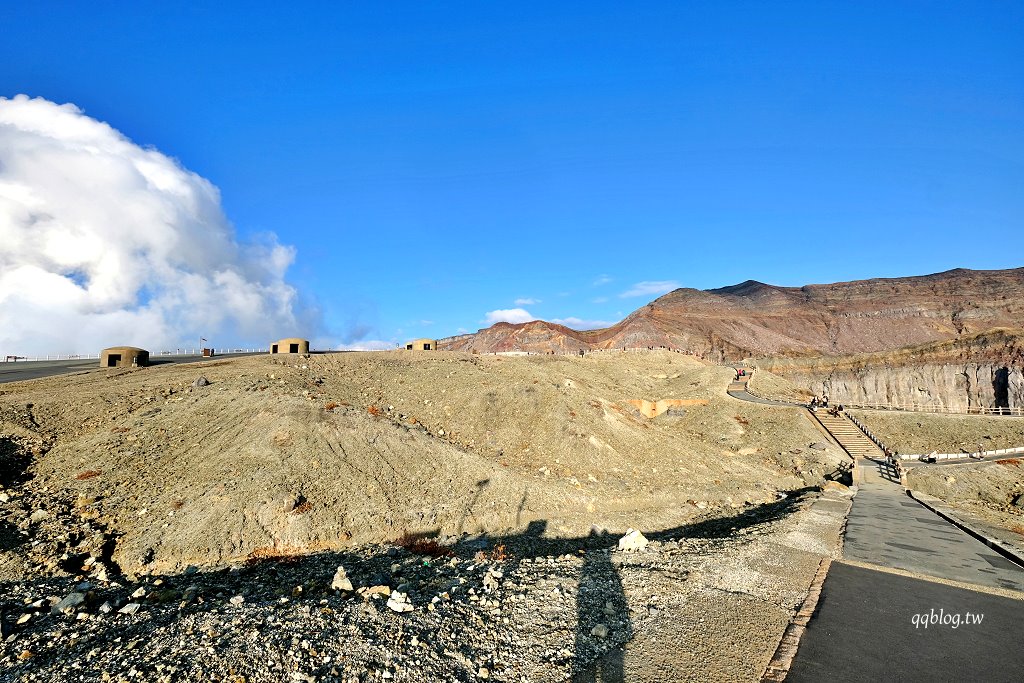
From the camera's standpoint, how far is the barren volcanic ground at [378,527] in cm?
722

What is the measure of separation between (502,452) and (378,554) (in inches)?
425

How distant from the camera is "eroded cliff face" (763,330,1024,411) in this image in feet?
159

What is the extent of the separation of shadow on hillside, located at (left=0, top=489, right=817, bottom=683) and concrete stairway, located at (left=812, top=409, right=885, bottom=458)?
86.4ft

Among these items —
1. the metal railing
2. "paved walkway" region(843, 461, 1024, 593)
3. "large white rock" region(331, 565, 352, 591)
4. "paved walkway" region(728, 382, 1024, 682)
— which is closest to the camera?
"paved walkway" region(728, 382, 1024, 682)

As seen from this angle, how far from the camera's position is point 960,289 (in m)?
95.2

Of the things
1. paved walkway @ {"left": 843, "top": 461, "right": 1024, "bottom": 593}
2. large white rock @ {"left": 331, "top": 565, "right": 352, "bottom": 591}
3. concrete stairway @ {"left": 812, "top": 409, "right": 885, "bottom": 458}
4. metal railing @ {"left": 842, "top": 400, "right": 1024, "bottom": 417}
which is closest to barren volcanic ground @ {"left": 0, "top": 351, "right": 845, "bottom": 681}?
large white rock @ {"left": 331, "top": 565, "right": 352, "bottom": 591}

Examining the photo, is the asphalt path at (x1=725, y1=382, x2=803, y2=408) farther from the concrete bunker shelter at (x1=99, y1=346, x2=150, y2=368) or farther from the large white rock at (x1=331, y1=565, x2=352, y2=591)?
the concrete bunker shelter at (x1=99, y1=346, x2=150, y2=368)

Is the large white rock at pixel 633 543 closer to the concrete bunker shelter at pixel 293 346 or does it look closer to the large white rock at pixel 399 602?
the large white rock at pixel 399 602

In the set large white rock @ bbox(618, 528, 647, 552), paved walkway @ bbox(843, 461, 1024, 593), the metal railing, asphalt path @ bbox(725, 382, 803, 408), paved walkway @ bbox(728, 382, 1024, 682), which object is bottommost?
paved walkway @ bbox(843, 461, 1024, 593)

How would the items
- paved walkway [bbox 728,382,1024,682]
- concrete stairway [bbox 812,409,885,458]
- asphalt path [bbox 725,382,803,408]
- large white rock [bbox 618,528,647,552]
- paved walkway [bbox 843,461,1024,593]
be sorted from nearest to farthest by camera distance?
1. paved walkway [bbox 728,382,1024,682]
2. paved walkway [bbox 843,461,1024,593]
3. large white rock [bbox 618,528,647,552]
4. concrete stairway [bbox 812,409,885,458]
5. asphalt path [bbox 725,382,803,408]

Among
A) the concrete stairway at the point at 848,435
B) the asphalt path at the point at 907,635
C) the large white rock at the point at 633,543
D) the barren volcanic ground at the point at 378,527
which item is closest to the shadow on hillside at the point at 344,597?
the barren volcanic ground at the point at 378,527

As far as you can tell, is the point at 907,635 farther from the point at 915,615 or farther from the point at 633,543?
the point at 633,543

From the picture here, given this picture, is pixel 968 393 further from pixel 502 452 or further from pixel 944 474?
pixel 502 452

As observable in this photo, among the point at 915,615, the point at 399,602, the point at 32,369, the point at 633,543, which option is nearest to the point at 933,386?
the point at 915,615
